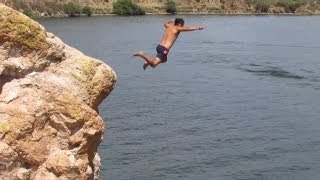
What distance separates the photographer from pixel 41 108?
23.7ft

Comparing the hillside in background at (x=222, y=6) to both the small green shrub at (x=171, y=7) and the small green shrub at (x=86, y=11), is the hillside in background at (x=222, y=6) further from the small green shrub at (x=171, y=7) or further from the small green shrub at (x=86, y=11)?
the small green shrub at (x=86, y=11)

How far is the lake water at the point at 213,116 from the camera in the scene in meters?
20.6

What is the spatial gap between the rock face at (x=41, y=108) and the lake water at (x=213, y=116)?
37.4 feet

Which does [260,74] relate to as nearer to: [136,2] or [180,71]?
[180,71]

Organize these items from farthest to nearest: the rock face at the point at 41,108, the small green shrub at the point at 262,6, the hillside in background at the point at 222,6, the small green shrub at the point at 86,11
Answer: the small green shrub at the point at 262,6 → the hillside in background at the point at 222,6 → the small green shrub at the point at 86,11 → the rock face at the point at 41,108

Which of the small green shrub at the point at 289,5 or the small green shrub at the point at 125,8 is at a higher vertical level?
the small green shrub at the point at 125,8

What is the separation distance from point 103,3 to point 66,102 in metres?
116

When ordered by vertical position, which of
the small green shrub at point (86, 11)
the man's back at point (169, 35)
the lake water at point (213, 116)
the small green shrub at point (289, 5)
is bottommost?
the small green shrub at point (289, 5)

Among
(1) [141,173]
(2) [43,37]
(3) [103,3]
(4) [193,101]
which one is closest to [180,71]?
(4) [193,101]

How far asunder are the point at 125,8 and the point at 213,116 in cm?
8928

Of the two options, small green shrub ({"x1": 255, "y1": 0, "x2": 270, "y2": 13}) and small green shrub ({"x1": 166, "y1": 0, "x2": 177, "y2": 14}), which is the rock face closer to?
small green shrub ({"x1": 166, "y1": 0, "x2": 177, "y2": 14})

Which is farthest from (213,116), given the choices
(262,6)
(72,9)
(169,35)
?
(262,6)

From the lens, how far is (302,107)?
30594mm

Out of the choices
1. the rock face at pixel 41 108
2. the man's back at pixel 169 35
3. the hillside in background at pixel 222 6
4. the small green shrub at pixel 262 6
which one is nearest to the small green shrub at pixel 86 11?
the hillside in background at pixel 222 6
